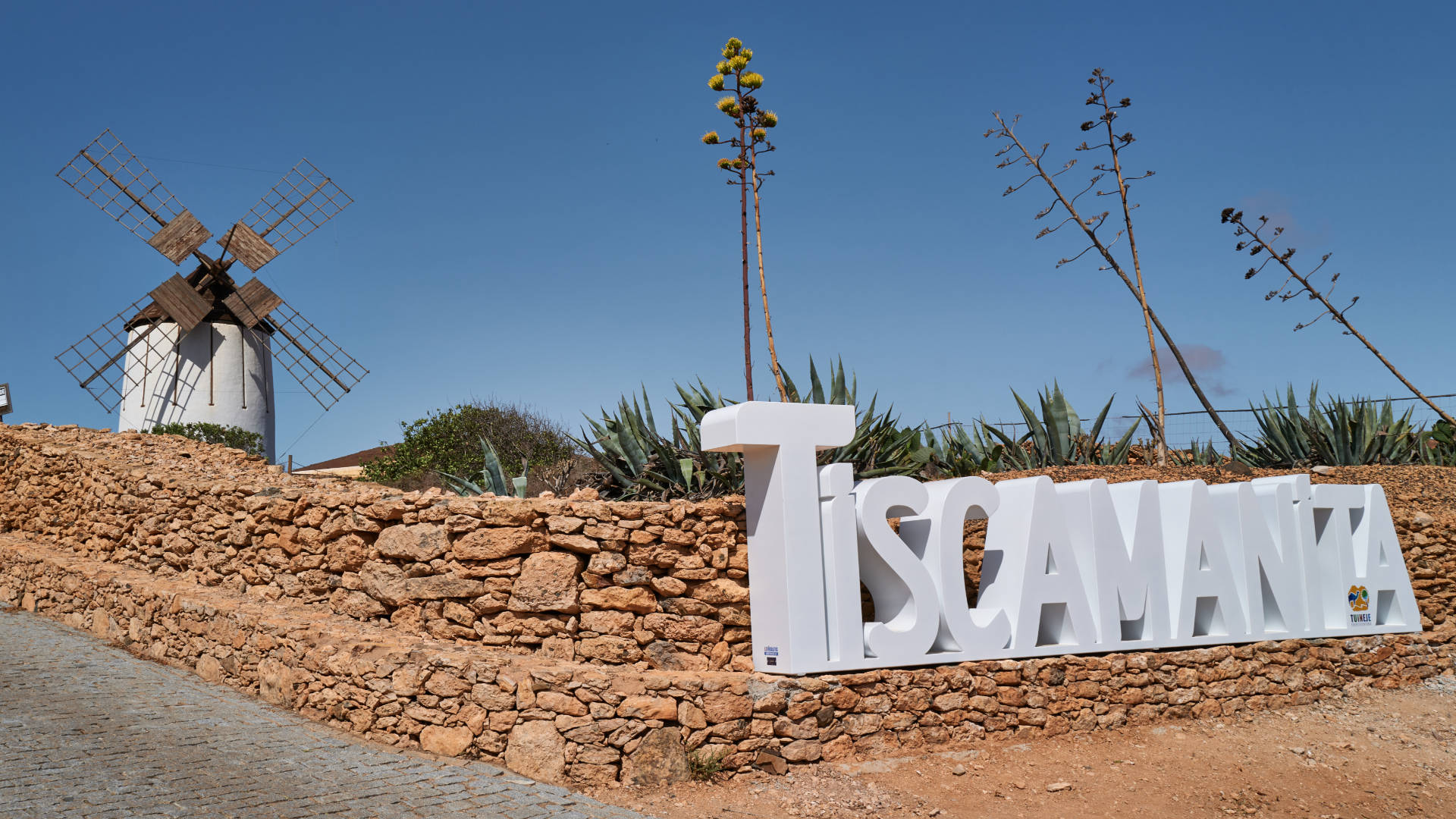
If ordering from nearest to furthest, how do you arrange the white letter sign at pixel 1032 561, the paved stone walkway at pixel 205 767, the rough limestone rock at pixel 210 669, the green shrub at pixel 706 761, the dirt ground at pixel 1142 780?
the paved stone walkway at pixel 205 767
the dirt ground at pixel 1142 780
the green shrub at pixel 706 761
the white letter sign at pixel 1032 561
the rough limestone rock at pixel 210 669

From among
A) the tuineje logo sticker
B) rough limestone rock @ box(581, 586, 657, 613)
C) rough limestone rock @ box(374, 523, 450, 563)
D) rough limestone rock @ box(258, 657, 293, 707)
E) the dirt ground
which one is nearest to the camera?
the dirt ground

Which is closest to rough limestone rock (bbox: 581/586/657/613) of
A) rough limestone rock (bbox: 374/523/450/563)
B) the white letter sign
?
the white letter sign

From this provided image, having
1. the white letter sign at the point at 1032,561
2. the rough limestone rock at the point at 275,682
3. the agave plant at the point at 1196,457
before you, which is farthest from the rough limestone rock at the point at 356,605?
the agave plant at the point at 1196,457

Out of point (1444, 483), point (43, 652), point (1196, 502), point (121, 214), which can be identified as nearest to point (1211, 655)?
point (1196, 502)

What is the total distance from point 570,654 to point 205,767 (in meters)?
2.23

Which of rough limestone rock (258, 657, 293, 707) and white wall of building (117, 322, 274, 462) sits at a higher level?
white wall of building (117, 322, 274, 462)

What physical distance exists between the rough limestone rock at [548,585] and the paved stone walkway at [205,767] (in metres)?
1.08

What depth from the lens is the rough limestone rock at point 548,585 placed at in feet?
22.1

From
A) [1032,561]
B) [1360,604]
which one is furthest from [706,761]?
[1360,604]

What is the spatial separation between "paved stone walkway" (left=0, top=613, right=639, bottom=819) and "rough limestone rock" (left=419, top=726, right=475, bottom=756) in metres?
0.12

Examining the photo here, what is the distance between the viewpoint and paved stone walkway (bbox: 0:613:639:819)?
527 centimetres

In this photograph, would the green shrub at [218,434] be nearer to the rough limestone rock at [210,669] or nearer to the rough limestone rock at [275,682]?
the rough limestone rock at [210,669]

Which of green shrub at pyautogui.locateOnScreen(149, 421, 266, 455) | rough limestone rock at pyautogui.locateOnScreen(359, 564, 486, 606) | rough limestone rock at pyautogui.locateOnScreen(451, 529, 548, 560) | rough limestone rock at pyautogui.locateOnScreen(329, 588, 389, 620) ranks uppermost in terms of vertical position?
green shrub at pyautogui.locateOnScreen(149, 421, 266, 455)

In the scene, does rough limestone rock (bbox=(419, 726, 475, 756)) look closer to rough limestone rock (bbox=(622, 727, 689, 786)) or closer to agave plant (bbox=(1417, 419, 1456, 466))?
rough limestone rock (bbox=(622, 727, 689, 786))
